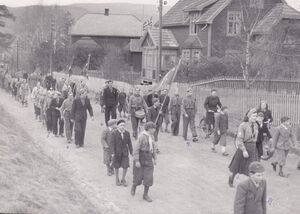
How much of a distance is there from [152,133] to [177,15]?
1644 inches

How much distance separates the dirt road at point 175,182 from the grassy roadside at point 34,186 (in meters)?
0.39

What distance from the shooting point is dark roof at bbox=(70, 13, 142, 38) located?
7450cm

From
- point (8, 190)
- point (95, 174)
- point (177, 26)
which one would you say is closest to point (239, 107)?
point (95, 174)

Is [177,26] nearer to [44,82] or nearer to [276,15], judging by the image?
[276,15]

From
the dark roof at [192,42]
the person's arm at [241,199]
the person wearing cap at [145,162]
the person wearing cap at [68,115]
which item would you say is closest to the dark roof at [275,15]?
the dark roof at [192,42]

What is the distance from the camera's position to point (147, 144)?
427 inches

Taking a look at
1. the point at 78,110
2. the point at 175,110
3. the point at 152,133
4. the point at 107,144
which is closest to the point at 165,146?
the point at 175,110

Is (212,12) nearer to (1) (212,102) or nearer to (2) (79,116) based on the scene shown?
(1) (212,102)

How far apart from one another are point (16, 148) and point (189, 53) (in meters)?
33.1

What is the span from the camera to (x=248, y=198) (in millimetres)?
6984

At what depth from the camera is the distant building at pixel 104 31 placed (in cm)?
7369

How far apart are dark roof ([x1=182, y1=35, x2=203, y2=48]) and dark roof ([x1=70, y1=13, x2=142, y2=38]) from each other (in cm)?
2919

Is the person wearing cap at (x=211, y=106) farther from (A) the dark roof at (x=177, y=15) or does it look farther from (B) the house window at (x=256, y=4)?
(A) the dark roof at (x=177, y=15)

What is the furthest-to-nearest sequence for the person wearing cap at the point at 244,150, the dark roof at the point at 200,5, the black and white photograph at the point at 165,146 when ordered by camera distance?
the dark roof at the point at 200,5 → the person wearing cap at the point at 244,150 → the black and white photograph at the point at 165,146
